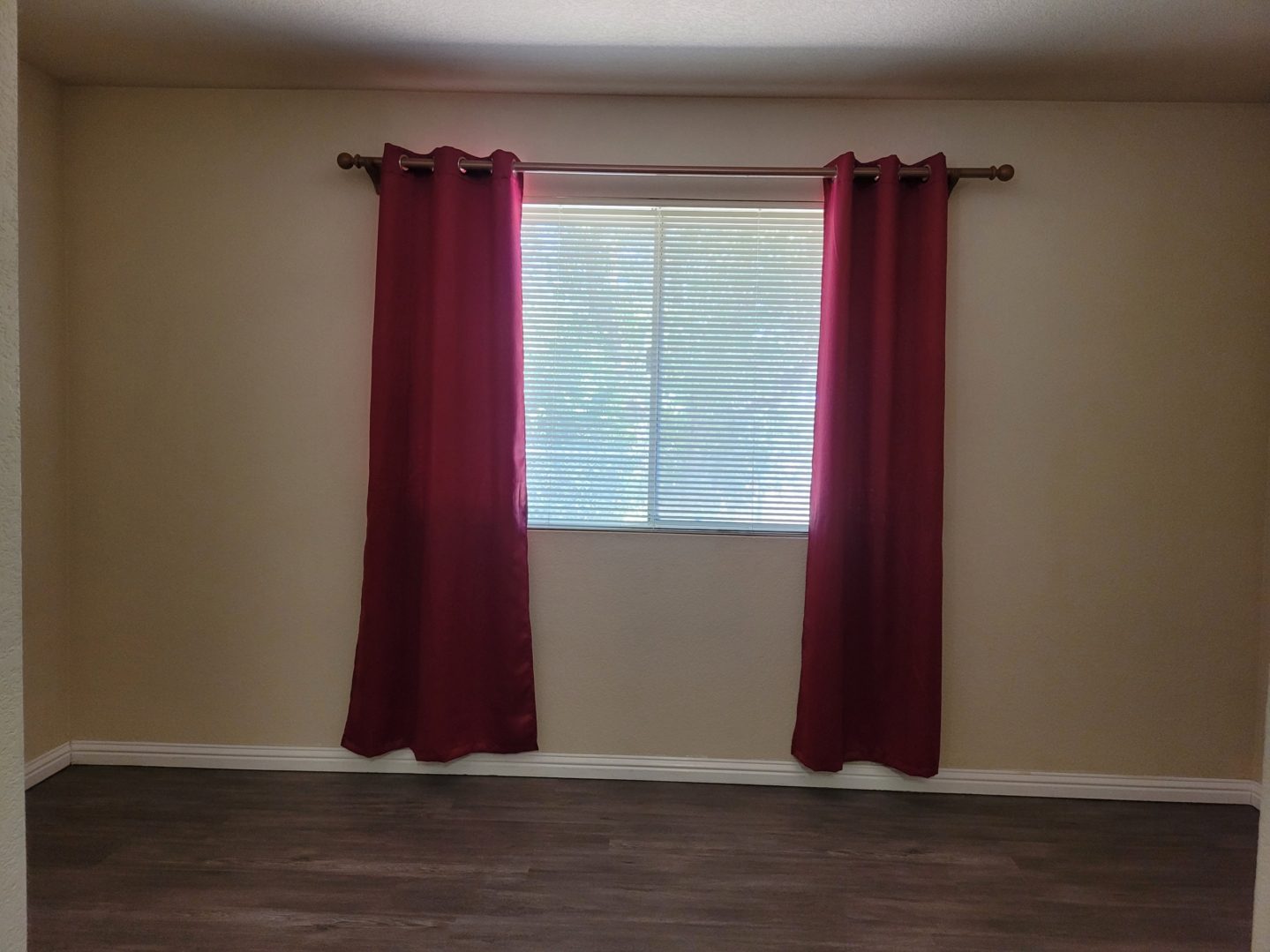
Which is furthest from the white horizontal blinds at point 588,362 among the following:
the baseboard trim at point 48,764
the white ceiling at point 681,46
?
the baseboard trim at point 48,764

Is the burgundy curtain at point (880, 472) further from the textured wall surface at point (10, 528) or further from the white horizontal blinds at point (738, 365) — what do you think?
the textured wall surface at point (10, 528)

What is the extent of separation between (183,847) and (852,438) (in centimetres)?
242

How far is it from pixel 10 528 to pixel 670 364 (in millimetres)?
2131

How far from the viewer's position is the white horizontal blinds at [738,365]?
2.86 metres

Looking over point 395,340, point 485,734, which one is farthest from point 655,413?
point 485,734

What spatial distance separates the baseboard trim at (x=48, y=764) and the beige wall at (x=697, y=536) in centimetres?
9

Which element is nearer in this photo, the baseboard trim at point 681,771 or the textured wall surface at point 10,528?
the textured wall surface at point 10,528

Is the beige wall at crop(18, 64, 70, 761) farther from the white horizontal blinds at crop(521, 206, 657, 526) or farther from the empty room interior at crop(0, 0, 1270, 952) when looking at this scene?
the white horizontal blinds at crop(521, 206, 657, 526)

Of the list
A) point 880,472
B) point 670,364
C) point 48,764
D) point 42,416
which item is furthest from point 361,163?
point 48,764

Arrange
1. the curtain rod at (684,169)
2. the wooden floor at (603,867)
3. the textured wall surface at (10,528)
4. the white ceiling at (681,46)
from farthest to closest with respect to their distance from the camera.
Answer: the curtain rod at (684,169)
the white ceiling at (681,46)
the wooden floor at (603,867)
the textured wall surface at (10,528)

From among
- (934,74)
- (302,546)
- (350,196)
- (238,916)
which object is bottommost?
(238,916)

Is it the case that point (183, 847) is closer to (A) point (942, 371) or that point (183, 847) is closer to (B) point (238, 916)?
(B) point (238, 916)

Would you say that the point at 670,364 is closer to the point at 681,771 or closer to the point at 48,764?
the point at 681,771

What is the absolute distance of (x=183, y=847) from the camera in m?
2.37
